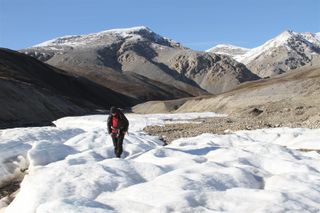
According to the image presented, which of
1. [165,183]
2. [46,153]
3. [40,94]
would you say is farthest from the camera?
[40,94]

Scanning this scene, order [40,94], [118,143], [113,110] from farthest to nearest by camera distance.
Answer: [40,94] < [118,143] < [113,110]

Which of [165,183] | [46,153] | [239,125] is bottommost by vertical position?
[239,125]

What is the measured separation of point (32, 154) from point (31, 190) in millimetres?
5230

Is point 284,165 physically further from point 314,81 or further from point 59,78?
point 59,78

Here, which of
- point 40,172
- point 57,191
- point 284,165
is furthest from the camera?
point 284,165

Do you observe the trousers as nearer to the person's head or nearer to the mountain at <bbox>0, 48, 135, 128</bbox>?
the person's head

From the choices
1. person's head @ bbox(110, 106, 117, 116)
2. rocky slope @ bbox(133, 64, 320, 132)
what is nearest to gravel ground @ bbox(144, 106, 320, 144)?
rocky slope @ bbox(133, 64, 320, 132)

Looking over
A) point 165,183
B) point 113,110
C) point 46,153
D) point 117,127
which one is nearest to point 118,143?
point 117,127

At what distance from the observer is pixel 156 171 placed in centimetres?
1462

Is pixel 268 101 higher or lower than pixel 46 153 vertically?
lower

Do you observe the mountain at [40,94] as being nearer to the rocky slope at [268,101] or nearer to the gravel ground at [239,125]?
the gravel ground at [239,125]

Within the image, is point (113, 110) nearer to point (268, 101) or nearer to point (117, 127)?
point (117, 127)

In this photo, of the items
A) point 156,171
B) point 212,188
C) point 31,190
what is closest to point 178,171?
point 156,171

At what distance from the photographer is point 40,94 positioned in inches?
→ 3361
